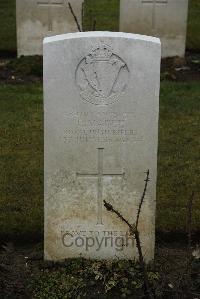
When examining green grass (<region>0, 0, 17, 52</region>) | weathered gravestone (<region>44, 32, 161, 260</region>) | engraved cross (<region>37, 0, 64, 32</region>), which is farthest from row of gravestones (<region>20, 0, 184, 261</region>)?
green grass (<region>0, 0, 17, 52</region>)

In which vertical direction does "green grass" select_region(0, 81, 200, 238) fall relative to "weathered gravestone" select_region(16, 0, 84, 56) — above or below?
below

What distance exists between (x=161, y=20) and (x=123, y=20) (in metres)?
0.54

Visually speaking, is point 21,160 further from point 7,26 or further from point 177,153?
point 7,26

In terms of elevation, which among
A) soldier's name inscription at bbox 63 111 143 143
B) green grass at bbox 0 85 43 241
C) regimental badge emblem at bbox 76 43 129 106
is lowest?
green grass at bbox 0 85 43 241

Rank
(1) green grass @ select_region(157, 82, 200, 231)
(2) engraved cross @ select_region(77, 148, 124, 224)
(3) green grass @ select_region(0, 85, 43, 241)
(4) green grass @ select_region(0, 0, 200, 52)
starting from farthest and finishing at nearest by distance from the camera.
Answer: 1. (4) green grass @ select_region(0, 0, 200, 52)
2. (1) green grass @ select_region(157, 82, 200, 231)
3. (3) green grass @ select_region(0, 85, 43, 241)
4. (2) engraved cross @ select_region(77, 148, 124, 224)

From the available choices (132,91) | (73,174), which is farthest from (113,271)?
(132,91)

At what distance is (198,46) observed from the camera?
36.8ft

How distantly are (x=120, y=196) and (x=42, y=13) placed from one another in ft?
19.4

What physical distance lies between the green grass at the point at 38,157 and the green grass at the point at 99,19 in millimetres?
2453

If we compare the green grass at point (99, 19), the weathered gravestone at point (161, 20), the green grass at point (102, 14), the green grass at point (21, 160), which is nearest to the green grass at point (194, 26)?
the green grass at point (99, 19)

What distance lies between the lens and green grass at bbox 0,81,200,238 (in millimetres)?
5684

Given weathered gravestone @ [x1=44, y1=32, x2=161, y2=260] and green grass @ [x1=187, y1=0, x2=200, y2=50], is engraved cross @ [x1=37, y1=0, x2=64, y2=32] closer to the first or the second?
green grass @ [x1=187, y1=0, x2=200, y2=50]

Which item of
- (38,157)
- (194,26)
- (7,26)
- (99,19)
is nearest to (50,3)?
(7,26)

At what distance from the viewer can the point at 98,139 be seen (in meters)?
4.66
